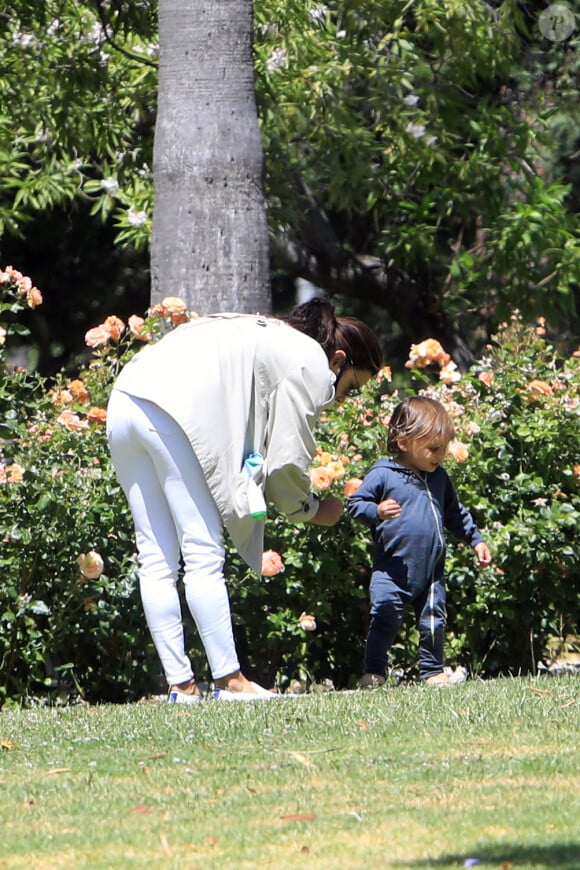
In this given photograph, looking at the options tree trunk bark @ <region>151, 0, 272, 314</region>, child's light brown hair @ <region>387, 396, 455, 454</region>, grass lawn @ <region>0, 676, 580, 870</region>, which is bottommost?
grass lawn @ <region>0, 676, 580, 870</region>

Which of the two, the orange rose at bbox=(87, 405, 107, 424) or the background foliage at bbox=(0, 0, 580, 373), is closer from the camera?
the orange rose at bbox=(87, 405, 107, 424)

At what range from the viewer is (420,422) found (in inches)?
226

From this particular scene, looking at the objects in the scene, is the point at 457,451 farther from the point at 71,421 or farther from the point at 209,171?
the point at 209,171

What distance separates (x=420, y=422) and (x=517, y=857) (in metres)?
2.93

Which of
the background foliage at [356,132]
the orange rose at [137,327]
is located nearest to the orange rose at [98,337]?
the orange rose at [137,327]

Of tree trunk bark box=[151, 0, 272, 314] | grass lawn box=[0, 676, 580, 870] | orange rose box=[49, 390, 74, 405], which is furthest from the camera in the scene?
tree trunk bark box=[151, 0, 272, 314]

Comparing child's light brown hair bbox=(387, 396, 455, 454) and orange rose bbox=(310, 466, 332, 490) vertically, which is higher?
child's light brown hair bbox=(387, 396, 455, 454)

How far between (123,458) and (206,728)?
3.46 feet

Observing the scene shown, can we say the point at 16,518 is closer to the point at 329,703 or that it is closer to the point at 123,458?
the point at 123,458

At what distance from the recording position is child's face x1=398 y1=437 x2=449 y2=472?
18.8ft

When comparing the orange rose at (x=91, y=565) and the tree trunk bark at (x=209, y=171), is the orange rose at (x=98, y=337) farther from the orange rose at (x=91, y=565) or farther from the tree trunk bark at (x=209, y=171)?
the orange rose at (x=91, y=565)

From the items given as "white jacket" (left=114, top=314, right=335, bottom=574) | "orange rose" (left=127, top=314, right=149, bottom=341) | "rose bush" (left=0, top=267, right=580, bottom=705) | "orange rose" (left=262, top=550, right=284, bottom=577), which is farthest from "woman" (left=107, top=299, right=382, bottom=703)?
"orange rose" (left=127, top=314, right=149, bottom=341)

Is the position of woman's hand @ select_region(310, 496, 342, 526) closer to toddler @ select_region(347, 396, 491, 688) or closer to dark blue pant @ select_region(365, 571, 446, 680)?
toddler @ select_region(347, 396, 491, 688)

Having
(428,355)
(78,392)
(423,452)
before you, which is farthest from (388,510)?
(78,392)
